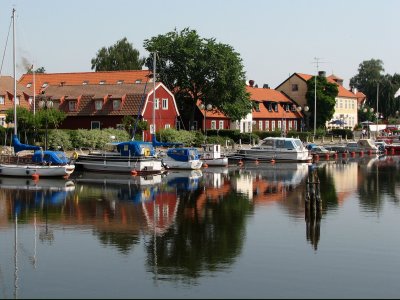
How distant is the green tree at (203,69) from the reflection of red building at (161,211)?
1616 inches

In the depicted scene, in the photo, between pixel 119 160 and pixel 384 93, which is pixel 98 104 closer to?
pixel 119 160

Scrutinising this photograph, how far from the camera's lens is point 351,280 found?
72.3ft

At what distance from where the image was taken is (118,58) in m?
119

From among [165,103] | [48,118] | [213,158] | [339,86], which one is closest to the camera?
[213,158]

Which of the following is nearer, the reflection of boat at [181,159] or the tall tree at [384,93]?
the reflection of boat at [181,159]

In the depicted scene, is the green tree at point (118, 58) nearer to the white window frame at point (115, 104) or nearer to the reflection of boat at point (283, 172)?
the white window frame at point (115, 104)

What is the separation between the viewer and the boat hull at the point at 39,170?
48.0 metres

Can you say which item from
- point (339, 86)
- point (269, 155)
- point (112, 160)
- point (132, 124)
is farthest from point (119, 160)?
point (339, 86)

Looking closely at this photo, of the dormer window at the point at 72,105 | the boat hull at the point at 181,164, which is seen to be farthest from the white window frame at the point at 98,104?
the boat hull at the point at 181,164

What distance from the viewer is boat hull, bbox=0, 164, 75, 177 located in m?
48.0

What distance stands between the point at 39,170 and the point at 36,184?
262 cm

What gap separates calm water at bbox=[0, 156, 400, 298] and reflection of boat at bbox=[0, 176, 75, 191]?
7 cm

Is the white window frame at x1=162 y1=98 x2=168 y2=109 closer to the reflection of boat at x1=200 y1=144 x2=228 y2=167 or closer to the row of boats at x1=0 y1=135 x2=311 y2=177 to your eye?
the row of boats at x1=0 y1=135 x2=311 y2=177

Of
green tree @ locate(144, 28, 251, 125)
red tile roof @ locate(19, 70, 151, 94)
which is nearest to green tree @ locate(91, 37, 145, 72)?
red tile roof @ locate(19, 70, 151, 94)
